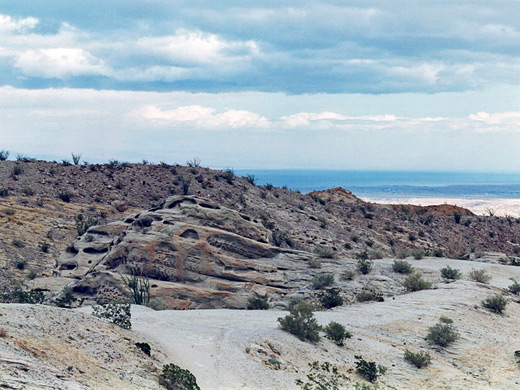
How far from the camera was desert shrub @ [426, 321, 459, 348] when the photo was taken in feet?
61.8

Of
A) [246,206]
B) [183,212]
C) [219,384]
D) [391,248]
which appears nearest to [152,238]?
[183,212]

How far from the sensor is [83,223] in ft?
114

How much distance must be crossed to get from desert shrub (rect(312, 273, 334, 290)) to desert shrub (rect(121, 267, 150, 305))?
670cm

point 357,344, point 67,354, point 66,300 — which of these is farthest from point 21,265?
point 67,354

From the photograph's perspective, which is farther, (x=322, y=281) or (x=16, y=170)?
(x=16, y=170)

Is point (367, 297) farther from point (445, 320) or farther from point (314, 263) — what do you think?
point (445, 320)

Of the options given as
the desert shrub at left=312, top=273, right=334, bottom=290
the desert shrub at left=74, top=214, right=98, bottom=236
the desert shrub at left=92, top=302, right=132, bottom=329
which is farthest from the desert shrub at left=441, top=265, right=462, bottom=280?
the desert shrub at left=74, top=214, right=98, bottom=236

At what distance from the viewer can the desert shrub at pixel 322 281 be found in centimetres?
2494

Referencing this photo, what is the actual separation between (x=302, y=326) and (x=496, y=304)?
956 cm

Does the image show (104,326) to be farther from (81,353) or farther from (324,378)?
(324,378)

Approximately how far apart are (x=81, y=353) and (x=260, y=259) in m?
14.9

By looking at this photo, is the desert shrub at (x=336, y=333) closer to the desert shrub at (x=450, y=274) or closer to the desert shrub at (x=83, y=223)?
the desert shrub at (x=450, y=274)

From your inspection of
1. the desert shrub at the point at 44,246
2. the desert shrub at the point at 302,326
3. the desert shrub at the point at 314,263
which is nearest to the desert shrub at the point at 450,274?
the desert shrub at the point at 314,263

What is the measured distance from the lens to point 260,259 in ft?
87.7
